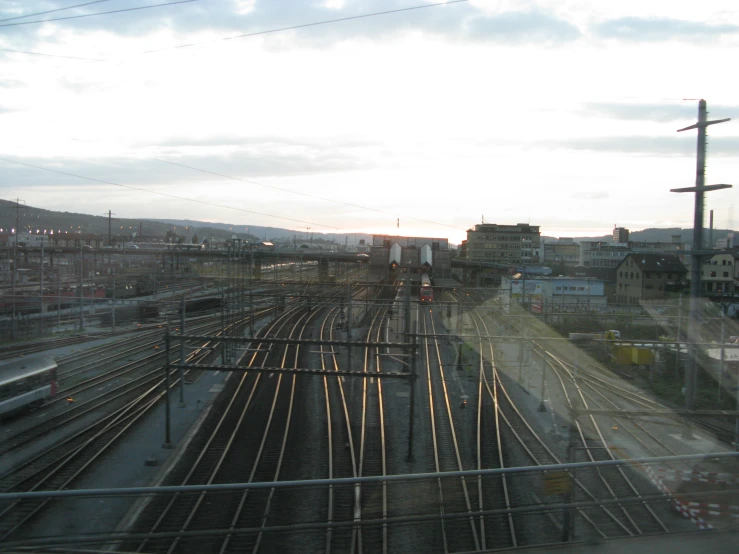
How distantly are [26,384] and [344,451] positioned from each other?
12.9 feet

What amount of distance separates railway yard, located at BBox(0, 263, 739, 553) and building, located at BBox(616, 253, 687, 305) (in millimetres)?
2488

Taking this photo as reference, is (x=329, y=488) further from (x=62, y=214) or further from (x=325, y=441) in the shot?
(x=62, y=214)

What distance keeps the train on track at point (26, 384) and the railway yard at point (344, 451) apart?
0.52 ft

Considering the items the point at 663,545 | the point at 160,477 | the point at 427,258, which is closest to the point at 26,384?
the point at 160,477

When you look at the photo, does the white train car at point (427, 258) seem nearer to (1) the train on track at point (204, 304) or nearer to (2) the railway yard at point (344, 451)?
(2) the railway yard at point (344, 451)

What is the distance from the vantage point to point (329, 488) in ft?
6.79

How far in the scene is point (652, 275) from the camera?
10.8 metres

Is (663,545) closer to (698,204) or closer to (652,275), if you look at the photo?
(698,204)

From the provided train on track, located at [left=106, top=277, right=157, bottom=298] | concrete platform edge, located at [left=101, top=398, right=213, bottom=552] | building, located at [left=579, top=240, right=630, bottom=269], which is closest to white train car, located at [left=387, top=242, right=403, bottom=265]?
building, located at [left=579, top=240, right=630, bottom=269]

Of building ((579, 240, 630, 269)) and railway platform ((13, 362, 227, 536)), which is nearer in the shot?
railway platform ((13, 362, 227, 536))

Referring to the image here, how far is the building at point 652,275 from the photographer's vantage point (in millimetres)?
10500

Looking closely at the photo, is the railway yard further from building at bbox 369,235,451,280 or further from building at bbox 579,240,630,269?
building at bbox 369,235,451,280

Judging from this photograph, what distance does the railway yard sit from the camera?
6.60 feet

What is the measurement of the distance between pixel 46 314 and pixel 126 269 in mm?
5024
